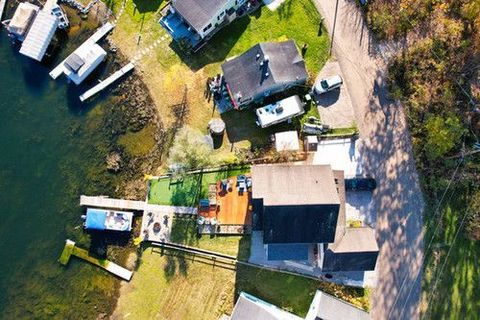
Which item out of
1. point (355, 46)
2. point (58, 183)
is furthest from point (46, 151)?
point (355, 46)

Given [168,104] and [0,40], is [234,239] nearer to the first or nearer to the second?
[168,104]

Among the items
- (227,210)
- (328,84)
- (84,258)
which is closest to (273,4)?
(328,84)

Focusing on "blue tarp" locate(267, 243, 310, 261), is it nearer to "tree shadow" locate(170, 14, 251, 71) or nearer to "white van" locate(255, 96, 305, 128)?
"white van" locate(255, 96, 305, 128)

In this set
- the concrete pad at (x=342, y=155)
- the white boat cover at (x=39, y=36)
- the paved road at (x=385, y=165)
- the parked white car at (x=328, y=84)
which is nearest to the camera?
the paved road at (x=385, y=165)

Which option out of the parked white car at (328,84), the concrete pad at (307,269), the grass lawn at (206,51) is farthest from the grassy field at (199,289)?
the parked white car at (328,84)

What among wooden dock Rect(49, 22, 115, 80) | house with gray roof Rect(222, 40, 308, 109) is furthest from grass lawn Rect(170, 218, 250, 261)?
wooden dock Rect(49, 22, 115, 80)

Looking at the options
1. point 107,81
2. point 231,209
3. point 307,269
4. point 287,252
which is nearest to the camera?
point 287,252

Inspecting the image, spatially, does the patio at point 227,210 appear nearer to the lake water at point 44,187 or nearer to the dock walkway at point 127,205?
the dock walkway at point 127,205

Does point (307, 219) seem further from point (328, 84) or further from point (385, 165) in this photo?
point (328, 84)
